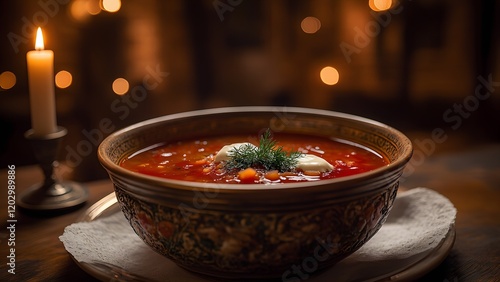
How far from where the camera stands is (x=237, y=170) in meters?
1.20

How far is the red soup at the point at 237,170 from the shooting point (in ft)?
3.87

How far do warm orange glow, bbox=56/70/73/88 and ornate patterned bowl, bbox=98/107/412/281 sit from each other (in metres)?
1.09

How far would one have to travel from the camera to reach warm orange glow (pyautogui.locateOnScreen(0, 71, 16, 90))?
2055mm

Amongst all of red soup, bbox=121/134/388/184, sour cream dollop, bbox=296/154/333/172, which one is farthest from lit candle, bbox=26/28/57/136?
sour cream dollop, bbox=296/154/333/172

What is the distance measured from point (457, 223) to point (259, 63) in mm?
1153

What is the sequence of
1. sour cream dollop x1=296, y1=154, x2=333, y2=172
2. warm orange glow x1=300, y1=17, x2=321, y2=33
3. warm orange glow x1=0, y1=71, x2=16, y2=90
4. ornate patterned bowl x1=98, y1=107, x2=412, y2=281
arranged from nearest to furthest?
ornate patterned bowl x1=98, y1=107, x2=412, y2=281 → sour cream dollop x1=296, y1=154, x2=333, y2=172 → warm orange glow x1=0, y1=71, x2=16, y2=90 → warm orange glow x1=300, y1=17, x2=321, y2=33

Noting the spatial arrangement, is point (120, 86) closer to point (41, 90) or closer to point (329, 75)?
point (41, 90)

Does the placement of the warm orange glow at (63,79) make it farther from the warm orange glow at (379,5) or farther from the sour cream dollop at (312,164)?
the sour cream dollop at (312,164)

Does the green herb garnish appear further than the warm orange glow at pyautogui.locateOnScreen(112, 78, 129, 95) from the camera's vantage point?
No

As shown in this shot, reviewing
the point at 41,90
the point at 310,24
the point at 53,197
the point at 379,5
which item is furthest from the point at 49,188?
the point at 379,5

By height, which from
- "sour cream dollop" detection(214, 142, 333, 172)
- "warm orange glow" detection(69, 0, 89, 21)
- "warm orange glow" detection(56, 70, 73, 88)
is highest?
"warm orange glow" detection(69, 0, 89, 21)

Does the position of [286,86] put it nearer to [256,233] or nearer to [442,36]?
[442,36]

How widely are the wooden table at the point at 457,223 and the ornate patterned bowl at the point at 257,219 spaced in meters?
0.20

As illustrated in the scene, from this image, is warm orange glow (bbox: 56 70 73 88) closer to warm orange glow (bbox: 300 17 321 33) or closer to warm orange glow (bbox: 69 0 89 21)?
warm orange glow (bbox: 69 0 89 21)
